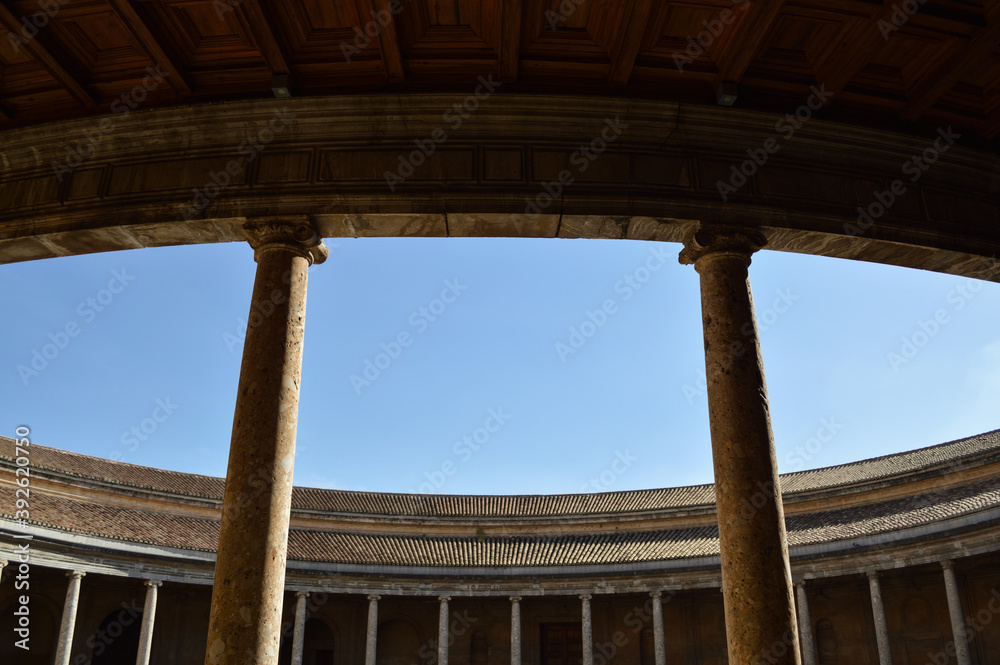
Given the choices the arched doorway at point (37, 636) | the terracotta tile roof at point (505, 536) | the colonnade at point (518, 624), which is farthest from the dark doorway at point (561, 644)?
the arched doorway at point (37, 636)

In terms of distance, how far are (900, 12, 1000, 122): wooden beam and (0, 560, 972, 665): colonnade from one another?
2268 centimetres

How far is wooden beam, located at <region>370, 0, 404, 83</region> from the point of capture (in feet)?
21.6

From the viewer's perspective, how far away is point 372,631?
33.2 metres

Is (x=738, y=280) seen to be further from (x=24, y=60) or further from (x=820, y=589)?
(x=820, y=589)

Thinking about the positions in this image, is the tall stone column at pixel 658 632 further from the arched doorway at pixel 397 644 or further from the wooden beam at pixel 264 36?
the wooden beam at pixel 264 36

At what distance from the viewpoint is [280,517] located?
639 cm

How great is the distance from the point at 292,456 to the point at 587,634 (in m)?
29.0

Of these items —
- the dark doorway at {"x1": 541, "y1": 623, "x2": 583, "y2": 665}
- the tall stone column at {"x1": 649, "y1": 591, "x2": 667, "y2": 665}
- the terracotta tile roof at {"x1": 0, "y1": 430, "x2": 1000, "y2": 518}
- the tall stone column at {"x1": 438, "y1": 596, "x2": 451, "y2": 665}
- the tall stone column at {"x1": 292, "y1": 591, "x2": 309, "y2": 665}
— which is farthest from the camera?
the terracotta tile roof at {"x1": 0, "y1": 430, "x2": 1000, "y2": 518}

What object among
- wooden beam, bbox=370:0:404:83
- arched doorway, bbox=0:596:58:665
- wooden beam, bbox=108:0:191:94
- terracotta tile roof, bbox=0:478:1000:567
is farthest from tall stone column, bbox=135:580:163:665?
wooden beam, bbox=370:0:404:83

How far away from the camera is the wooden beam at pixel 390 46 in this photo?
6.57 meters

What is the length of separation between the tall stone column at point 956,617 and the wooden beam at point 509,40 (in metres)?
27.7

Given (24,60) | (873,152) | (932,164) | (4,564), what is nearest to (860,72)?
(873,152)

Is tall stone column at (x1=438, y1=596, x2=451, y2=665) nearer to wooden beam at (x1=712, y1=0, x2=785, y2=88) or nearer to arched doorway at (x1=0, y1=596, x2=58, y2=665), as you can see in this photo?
arched doorway at (x1=0, y1=596, x2=58, y2=665)

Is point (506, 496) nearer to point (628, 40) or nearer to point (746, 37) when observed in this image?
point (628, 40)
